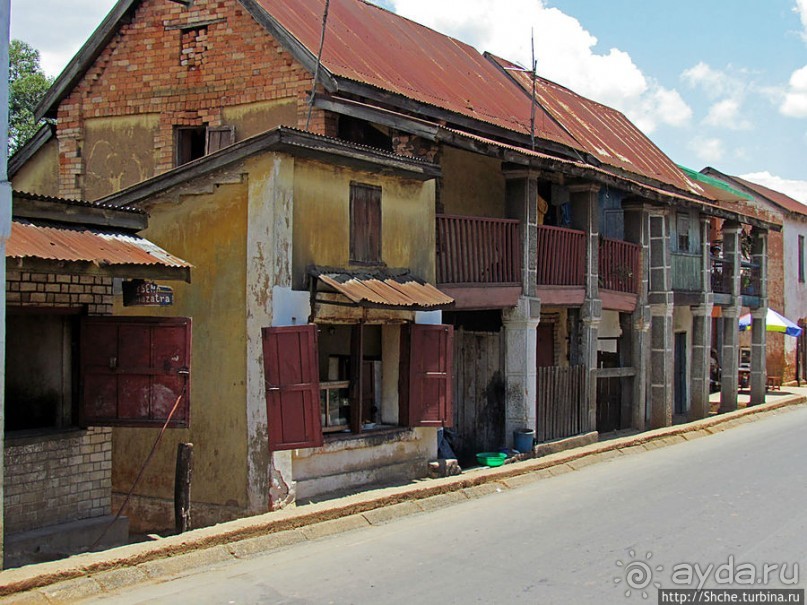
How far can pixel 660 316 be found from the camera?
64.7ft

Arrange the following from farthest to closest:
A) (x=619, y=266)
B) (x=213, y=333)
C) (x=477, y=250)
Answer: (x=619, y=266), (x=477, y=250), (x=213, y=333)

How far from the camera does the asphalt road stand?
23.8ft

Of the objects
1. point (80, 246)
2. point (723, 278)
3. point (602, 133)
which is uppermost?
point (602, 133)

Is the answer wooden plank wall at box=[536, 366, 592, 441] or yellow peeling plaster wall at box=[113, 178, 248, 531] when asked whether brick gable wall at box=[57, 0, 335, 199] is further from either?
wooden plank wall at box=[536, 366, 592, 441]

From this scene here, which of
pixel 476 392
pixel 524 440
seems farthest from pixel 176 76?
pixel 524 440

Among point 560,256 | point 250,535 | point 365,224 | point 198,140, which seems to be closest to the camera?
point 250,535

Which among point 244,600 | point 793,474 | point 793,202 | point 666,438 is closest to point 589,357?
point 666,438

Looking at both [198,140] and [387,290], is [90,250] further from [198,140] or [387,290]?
[198,140]

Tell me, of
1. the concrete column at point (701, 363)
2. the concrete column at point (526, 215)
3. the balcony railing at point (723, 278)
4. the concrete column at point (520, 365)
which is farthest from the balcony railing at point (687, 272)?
the concrete column at point (520, 365)

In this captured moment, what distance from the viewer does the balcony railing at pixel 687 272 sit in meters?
20.6

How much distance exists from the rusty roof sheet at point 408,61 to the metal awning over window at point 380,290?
3.49m

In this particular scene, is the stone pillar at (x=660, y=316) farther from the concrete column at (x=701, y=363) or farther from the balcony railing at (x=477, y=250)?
the balcony railing at (x=477, y=250)

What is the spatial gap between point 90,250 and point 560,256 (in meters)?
9.43

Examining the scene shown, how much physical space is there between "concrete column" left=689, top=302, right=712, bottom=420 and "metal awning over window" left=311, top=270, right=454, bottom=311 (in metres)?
11.6
